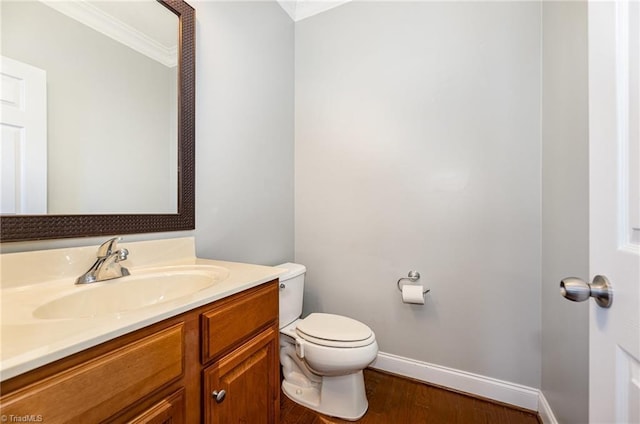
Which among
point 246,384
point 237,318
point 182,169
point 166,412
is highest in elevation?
point 182,169

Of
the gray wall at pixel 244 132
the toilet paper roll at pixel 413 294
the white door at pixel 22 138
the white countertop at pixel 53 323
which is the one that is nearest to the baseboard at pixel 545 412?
the toilet paper roll at pixel 413 294

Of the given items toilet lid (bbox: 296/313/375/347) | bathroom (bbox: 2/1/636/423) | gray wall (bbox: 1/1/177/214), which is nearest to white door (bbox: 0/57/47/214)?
gray wall (bbox: 1/1/177/214)

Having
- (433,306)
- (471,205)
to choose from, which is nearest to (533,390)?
(433,306)

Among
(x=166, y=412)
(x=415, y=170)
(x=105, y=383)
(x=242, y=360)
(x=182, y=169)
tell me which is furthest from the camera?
(x=415, y=170)

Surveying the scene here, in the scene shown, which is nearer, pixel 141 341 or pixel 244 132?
pixel 141 341

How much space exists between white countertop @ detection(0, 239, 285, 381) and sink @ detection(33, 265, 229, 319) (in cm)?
2

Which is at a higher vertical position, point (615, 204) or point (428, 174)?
point (428, 174)

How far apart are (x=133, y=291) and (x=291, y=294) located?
84 cm

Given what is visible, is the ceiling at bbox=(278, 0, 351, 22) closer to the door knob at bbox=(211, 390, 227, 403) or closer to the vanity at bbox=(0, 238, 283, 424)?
the vanity at bbox=(0, 238, 283, 424)

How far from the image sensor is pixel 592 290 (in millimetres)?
501

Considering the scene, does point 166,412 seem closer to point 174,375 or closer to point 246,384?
A: point 174,375

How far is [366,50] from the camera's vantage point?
177cm
